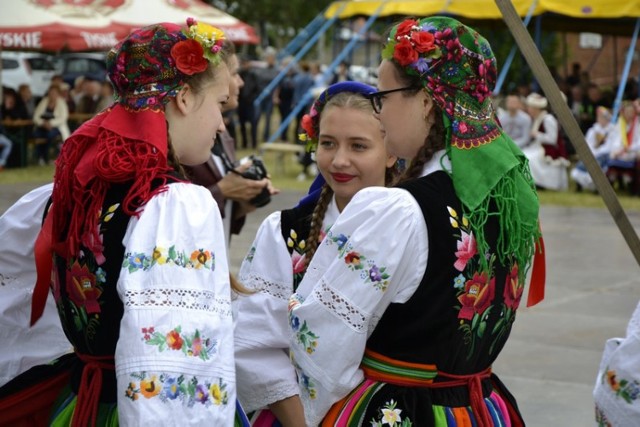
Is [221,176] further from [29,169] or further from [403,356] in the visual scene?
[29,169]

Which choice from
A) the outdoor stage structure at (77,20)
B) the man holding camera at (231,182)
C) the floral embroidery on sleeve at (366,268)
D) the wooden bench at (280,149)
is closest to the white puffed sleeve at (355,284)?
the floral embroidery on sleeve at (366,268)

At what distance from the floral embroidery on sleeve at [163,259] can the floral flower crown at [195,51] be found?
0.46 m

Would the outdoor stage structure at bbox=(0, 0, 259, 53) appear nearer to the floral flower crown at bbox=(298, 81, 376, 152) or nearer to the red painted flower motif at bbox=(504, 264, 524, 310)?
the floral flower crown at bbox=(298, 81, 376, 152)

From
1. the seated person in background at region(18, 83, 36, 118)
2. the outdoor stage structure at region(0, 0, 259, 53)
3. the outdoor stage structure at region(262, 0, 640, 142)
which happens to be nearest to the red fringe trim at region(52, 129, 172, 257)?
the outdoor stage structure at region(262, 0, 640, 142)

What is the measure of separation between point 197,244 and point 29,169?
54.9 ft

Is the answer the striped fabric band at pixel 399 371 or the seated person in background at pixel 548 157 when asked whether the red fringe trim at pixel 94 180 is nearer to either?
the striped fabric band at pixel 399 371

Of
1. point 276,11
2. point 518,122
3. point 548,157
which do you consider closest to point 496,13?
point 518,122

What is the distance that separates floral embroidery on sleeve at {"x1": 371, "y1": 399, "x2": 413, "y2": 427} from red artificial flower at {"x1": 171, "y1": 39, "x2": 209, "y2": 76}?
94 cm

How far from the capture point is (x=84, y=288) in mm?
2568

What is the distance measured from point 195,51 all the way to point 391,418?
1.00 metres

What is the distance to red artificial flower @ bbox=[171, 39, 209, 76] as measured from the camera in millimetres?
2584

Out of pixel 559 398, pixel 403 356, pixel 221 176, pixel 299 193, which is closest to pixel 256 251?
pixel 403 356

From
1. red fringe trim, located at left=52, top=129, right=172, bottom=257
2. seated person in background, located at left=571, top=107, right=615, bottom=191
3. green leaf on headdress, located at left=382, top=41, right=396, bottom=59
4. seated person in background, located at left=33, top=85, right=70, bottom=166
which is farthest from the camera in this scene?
seated person in background, located at left=33, top=85, right=70, bottom=166

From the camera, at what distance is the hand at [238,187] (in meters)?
5.29
